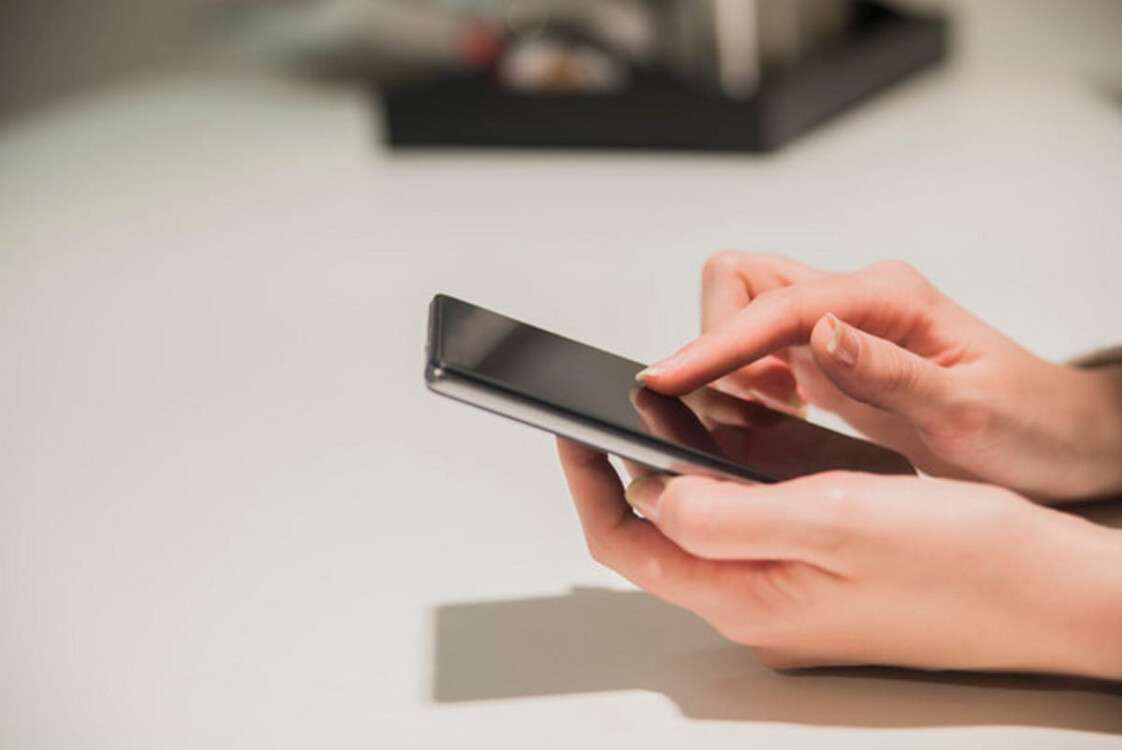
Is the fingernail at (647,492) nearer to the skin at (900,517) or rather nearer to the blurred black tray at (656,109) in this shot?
the skin at (900,517)

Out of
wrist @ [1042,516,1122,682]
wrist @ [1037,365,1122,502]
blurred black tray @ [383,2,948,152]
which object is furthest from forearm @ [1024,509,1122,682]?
blurred black tray @ [383,2,948,152]

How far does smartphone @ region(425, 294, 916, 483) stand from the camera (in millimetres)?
493

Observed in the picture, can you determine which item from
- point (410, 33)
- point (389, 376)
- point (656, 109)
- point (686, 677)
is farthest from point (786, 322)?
point (410, 33)

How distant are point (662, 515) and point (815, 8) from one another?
80cm

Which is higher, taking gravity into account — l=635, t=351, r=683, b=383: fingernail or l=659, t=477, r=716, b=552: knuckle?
l=635, t=351, r=683, b=383: fingernail

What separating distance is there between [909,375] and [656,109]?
0.62 metres

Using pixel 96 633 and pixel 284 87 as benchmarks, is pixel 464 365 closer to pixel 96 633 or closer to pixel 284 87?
pixel 96 633

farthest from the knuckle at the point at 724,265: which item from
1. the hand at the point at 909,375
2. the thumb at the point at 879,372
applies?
the thumb at the point at 879,372

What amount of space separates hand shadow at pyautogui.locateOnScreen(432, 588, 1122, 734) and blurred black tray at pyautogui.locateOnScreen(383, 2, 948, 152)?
0.59m

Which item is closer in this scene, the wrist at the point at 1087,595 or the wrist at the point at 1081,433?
the wrist at the point at 1087,595

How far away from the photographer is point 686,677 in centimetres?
57

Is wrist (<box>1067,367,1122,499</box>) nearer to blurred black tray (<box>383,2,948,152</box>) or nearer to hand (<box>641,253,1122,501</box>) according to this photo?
hand (<box>641,253,1122,501</box>)

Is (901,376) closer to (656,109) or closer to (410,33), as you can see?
(656,109)

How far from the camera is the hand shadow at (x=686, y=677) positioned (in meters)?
0.53
